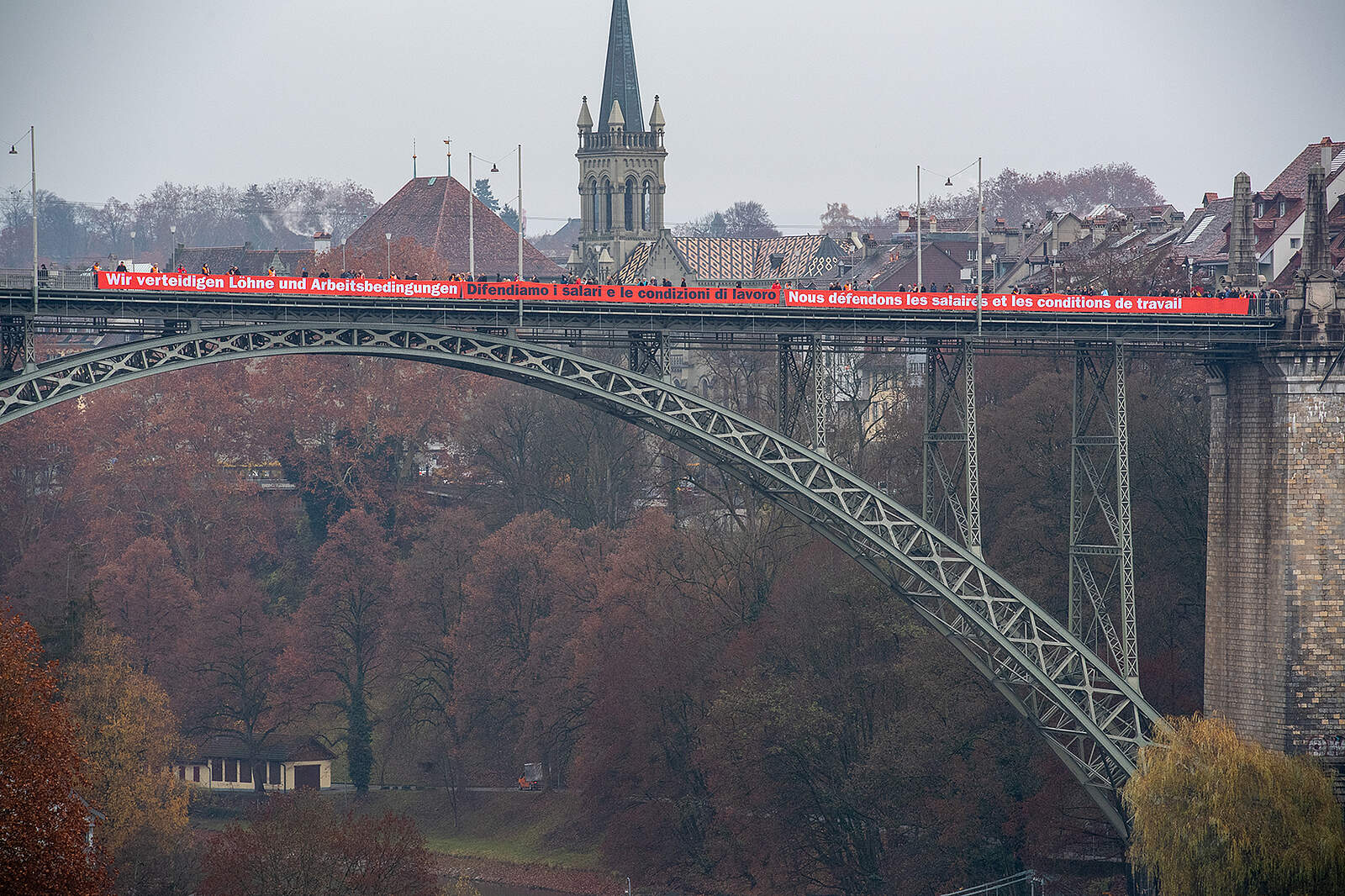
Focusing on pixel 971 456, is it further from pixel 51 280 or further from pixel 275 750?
pixel 275 750

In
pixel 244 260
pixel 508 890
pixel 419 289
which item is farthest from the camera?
pixel 244 260

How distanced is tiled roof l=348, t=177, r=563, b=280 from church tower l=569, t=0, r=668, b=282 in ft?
16.9

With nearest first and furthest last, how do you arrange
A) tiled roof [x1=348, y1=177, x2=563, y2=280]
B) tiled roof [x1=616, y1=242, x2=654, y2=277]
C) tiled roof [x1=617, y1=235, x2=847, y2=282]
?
tiled roof [x1=348, y1=177, x2=563, y2=280] → tiled roof [x1=616, y1=242, x2=654, y2=277] → tiled roof [x1=617, y1=235, x2=847, y2=282]

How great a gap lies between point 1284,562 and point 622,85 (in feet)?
279

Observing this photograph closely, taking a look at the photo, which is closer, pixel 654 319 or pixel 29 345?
pixel 29 345

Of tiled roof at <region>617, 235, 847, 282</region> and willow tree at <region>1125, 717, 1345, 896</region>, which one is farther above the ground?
tiled roof at <region>617, 235, 847, 282</region>

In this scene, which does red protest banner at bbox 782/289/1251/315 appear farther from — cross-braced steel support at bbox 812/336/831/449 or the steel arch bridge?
the steel arch bridge

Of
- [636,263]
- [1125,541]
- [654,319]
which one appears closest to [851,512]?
[654,319]

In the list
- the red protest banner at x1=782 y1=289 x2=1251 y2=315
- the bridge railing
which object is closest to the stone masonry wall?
the red protest banner at x1=782 y1=289 x2=1251 y2=315

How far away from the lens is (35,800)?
96.1ft

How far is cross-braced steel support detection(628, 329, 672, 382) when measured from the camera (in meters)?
43.0

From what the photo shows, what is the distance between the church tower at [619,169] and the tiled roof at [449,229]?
514 centimetres

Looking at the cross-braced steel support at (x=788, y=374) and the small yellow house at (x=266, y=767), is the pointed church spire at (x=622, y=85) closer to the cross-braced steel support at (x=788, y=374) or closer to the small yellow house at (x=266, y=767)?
the small yellow house at (x=266, y=767)

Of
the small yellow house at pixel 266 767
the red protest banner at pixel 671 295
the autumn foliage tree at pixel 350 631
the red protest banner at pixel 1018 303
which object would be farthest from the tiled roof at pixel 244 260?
the red protest banner at pixel 1018 303
